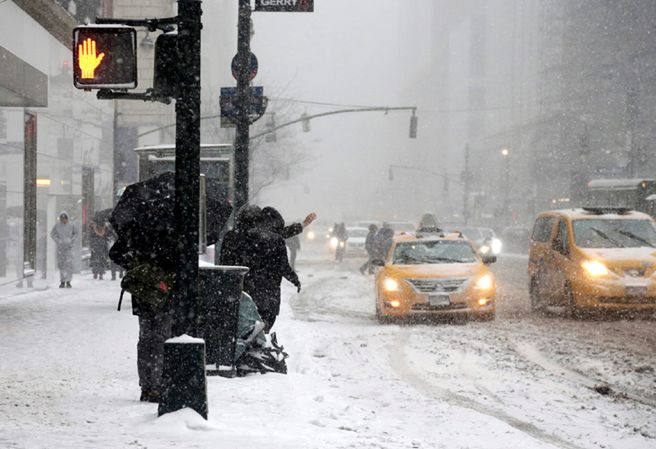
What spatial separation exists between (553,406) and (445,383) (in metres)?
1.66

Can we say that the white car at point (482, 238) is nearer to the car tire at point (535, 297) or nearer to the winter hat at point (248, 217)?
the car tire at point (535, 297)

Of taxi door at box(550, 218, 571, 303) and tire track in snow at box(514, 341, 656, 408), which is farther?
taxi door at box(550, 218, 571, 303)

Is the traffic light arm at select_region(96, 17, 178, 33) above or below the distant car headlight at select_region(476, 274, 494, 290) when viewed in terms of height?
above

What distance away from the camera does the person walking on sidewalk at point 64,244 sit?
2597 cm

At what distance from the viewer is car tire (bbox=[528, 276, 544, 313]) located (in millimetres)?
19702

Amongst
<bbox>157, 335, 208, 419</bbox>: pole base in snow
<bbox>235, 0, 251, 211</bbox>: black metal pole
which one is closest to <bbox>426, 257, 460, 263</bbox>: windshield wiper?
<bbox>235, 0, 251, 211</bbox>: black metal pole

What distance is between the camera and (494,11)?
467 ft

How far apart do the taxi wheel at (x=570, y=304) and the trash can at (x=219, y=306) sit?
390 inches

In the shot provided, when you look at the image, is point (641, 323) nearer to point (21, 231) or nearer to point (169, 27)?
point (169, 27)

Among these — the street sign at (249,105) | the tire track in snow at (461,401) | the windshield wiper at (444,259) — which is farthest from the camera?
the windshield wiper at (444,259)

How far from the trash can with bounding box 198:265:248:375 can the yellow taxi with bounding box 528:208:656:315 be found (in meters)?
9.78

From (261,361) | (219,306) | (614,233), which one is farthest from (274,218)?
(614,233)

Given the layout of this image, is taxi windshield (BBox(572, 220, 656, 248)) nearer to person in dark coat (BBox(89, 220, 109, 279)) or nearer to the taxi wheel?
the taxi wheel

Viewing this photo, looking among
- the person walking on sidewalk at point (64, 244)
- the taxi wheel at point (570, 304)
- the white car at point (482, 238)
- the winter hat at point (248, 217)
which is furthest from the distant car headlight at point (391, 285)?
the white car at point (482, 238)
